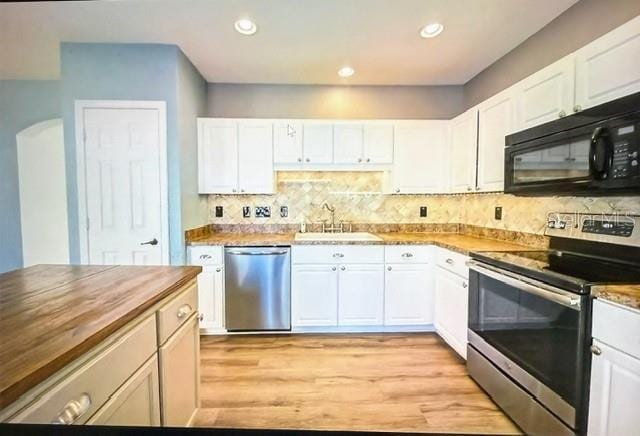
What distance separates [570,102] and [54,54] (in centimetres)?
413

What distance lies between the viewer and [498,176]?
2.47m

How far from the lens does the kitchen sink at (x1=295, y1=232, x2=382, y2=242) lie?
3.07m

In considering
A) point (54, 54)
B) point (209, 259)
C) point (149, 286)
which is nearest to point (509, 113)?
point (149, 286)

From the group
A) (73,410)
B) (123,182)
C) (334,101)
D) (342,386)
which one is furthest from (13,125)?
(342,386)

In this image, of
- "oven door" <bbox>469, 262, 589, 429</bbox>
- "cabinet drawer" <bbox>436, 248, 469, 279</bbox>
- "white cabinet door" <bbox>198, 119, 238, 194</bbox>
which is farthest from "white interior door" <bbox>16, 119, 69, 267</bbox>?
"oven door" <bbox>469, 262, 589, 429</bbox>

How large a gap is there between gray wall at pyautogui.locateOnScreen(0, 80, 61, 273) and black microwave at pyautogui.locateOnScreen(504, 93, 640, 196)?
181 inches

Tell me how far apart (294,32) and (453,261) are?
223cm

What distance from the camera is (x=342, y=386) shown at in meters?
2.20

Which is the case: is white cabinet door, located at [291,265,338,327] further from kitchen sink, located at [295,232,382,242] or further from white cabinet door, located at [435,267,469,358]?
white cabinet door, located at [435,267,469,358]

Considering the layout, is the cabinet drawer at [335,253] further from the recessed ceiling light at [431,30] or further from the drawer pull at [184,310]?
the recessed ceiling light at [431,30]

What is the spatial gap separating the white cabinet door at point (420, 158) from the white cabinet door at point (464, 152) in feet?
0.40

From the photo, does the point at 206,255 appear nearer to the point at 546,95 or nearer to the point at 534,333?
the point at 534,333

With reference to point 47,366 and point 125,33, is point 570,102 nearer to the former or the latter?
point 47,366

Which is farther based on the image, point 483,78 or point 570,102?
point 483,78
